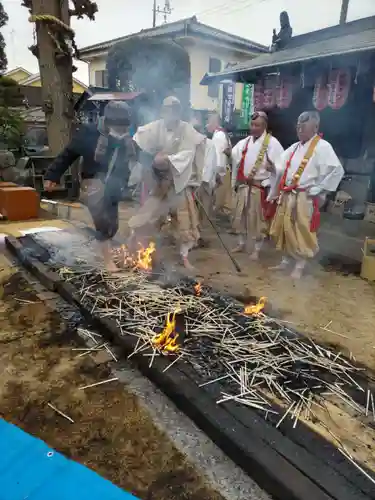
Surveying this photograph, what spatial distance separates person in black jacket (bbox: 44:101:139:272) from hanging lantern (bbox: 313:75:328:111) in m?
6.52

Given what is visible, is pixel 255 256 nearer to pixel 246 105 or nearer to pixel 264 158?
pixel 264 158

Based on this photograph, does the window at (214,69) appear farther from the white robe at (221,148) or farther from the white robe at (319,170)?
the white robe at (319,170)

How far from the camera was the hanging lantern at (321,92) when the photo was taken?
10.0m

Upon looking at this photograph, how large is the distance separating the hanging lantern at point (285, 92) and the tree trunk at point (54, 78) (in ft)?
19.5

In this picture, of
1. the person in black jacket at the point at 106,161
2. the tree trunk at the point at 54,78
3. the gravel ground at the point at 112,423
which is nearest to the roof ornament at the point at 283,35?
the tree trunk at the point at 54,78

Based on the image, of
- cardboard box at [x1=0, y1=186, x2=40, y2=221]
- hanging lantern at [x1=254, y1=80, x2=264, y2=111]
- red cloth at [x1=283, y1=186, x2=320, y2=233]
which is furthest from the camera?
hanging lantern at [x1=254, y1=80, x2=264, y2=111]

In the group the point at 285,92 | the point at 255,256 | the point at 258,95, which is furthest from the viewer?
the point at 258,95

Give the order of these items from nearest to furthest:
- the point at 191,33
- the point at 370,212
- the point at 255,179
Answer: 1. the point at 255,179
2. the point at 370,212
3. the point at 191,33

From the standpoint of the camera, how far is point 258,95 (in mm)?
12172

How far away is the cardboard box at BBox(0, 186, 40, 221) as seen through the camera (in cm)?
898

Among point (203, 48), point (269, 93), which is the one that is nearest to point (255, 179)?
point (269, 93)

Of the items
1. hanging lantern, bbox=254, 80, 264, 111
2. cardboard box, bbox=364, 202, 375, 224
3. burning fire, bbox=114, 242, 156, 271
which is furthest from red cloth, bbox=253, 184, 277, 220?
hanging lantern, bbox=254, 80, 264, 111

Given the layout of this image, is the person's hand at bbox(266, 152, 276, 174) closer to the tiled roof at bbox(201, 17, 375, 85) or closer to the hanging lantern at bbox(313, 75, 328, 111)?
the tiled roof at bbox(201, 17, 375, 85)

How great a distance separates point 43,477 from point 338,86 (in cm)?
1016
